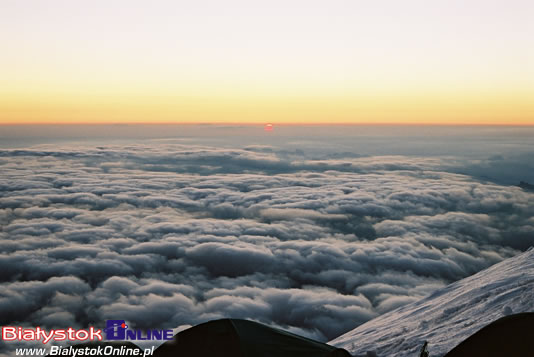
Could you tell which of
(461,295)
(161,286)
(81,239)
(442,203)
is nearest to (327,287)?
(161,286)

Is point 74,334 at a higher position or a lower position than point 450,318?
higher

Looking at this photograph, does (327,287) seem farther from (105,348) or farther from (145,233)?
(105,348)

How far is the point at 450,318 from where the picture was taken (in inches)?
657

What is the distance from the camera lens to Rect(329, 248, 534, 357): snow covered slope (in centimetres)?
1422

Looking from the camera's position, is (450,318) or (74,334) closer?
(74,334)

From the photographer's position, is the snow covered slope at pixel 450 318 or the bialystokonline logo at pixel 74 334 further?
the snow covered slope at pixel 450 318

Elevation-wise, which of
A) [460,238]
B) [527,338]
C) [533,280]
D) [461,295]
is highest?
[527,338]

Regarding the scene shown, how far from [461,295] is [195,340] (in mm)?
14760

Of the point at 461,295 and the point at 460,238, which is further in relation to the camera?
the point at 460,238

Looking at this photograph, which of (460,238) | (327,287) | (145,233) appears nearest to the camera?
(327,287)

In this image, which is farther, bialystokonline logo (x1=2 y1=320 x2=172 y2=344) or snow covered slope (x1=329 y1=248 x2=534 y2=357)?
snow covered slope (x1=329 y1=248 x2=534 y2=357)

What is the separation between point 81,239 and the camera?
335 feet

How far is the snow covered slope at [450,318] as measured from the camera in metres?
14.2

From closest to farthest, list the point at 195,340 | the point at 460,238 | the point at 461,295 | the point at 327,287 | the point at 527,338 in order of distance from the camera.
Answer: the point at 527,338 → the point at 195,340 → the point at 461,295 → the point at 327,287 → the point at 460,238
